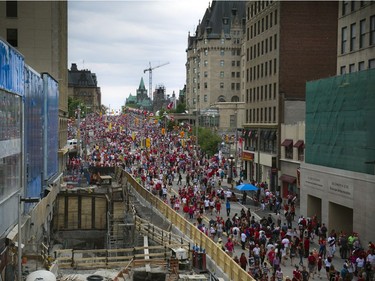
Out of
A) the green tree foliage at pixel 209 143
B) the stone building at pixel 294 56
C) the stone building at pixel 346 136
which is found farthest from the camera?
the green tree foliage at pixel 209 143

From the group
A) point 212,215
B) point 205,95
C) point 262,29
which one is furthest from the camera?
point 205,95

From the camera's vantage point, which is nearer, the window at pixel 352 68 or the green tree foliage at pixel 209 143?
the window at pixel 352 68

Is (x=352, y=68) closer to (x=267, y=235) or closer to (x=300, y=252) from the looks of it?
(x=267, y=235)

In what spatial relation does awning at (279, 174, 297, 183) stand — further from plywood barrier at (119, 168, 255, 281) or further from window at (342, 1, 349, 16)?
window at (342, 1, 349, 16)

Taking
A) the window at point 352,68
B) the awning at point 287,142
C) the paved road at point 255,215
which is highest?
A: the window at point 352,68

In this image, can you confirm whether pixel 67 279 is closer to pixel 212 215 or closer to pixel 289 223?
pixel 289 223

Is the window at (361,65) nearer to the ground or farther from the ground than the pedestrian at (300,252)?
farther from the ground

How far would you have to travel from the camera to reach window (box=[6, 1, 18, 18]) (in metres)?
58.6

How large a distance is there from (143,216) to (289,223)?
33.1 feet

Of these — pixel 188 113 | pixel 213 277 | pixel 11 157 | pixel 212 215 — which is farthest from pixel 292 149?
pixel 188 113

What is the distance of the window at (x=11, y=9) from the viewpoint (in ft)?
192

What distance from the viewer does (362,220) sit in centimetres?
3391

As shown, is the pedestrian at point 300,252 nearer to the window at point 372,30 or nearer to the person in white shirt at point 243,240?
the person in white shirt at point 243,240

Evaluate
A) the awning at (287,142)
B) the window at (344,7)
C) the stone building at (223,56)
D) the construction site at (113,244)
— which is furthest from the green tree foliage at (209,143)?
the stone building at (223,56)
